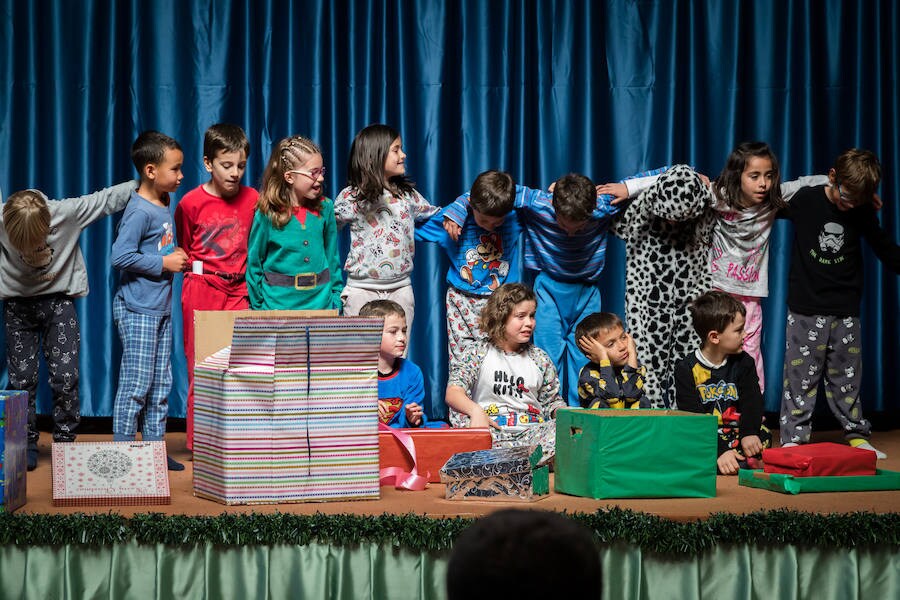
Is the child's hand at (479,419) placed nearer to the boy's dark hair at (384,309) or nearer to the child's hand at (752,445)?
the boy's dark hair at (384,309)

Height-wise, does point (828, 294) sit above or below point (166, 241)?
below

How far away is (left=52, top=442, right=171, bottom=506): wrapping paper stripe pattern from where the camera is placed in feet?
8.41

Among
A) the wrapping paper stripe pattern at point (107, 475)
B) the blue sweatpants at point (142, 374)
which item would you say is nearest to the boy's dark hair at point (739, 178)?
the blue sweatpants at point (142, 374)

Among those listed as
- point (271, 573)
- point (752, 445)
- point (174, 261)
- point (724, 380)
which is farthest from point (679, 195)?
point (271, 573)

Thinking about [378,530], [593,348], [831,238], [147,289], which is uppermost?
[831,238]

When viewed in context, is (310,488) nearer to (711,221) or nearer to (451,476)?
(451,476)

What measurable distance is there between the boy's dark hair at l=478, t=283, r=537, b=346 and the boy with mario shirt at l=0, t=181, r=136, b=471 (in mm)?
1529

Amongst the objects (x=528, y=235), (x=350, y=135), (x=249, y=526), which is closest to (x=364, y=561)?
(x=249, y=526)

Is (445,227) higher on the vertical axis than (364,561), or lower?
higher

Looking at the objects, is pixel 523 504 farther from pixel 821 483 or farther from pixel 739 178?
pixel 739 178

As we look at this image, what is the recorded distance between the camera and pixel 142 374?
3.67 m

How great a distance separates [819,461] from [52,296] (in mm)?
2890

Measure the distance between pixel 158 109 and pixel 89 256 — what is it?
0.82m

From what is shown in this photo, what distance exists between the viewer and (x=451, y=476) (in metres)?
2.66
